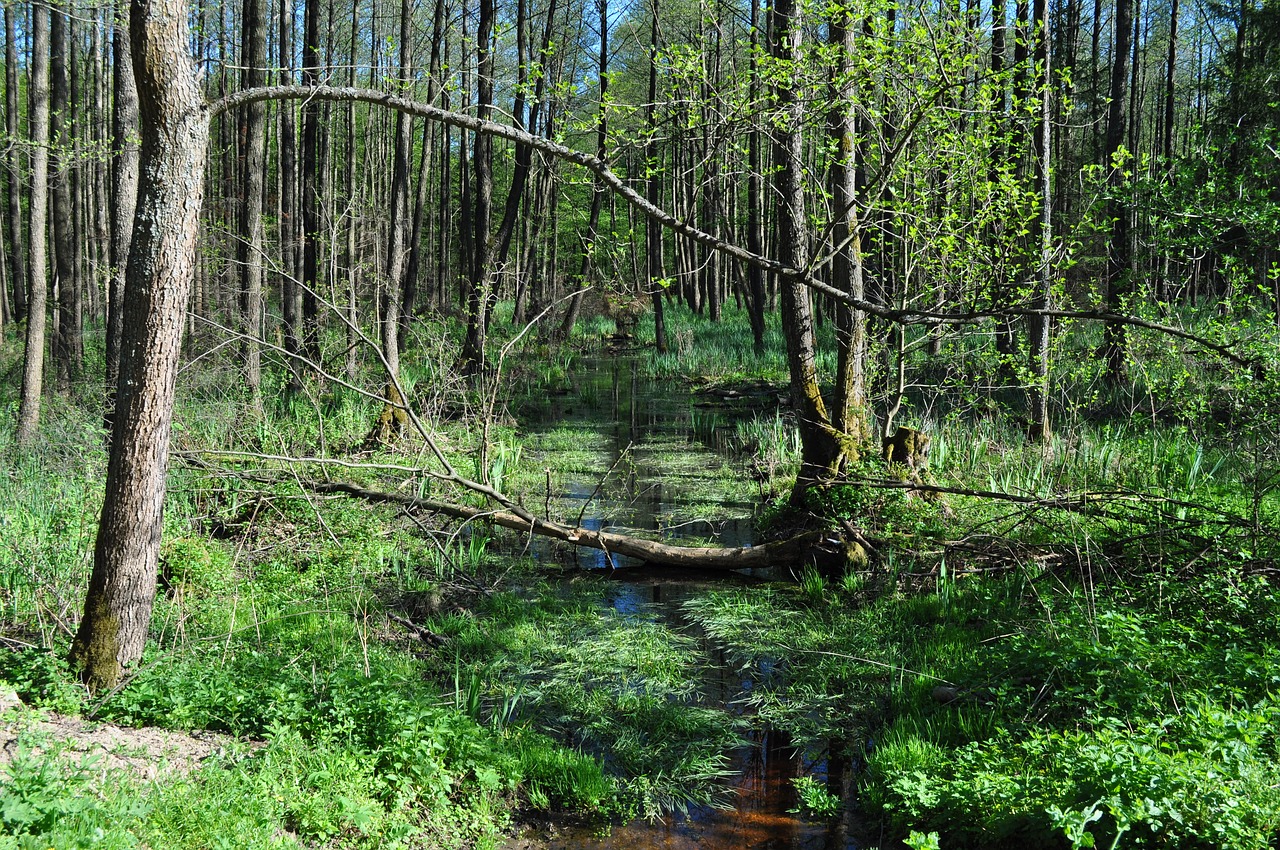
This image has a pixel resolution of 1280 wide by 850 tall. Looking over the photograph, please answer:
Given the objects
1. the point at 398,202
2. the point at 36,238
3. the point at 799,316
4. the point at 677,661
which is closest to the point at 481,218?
the point at 398,202

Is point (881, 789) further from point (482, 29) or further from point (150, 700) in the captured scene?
point (482, 29)

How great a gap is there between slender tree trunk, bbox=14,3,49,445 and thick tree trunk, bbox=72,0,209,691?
267 inches

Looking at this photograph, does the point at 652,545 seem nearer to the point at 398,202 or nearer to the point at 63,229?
the point at 398,202

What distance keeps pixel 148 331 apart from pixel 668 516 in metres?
6.10

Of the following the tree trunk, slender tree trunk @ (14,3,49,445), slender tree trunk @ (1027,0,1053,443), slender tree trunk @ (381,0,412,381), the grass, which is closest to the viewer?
the grass

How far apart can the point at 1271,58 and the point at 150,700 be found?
63.8 ft

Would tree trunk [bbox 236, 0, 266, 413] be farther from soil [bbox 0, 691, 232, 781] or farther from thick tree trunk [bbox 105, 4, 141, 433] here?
soil [bbox 0, 691, 232, 781]

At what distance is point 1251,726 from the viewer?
3.70 m

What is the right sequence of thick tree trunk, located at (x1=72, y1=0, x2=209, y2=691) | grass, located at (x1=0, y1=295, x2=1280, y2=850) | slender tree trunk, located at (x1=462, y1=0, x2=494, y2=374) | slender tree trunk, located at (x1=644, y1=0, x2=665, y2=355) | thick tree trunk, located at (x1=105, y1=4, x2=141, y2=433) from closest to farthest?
grass, located at (x1=0, y1=295, x2=1280, y2=850) < thick tree trunk, located at (x1=72, y1=0, x2=209, y2=691) < slender tree trunk, located at (x1=644, y1=0, x2=665, y2=355) < thick tree trunk, located at (x1=105, y1=4, x2=141, y2=433) < slender tree trunk, located at (x1=462, y1=0, x2=494, y2=374)

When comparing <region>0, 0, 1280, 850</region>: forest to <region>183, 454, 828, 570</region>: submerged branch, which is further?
<region>183, 454, 828, 570</region>: submerged branch

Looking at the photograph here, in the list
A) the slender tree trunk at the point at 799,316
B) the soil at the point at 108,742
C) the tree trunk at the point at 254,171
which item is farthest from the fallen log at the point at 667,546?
the tree trunk at the point at 254,171

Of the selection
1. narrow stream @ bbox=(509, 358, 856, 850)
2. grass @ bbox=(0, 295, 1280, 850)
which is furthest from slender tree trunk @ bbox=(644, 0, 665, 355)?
grass @ bbox=(0, 295, 1280, 850)

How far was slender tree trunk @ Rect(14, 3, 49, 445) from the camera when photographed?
33.0ft

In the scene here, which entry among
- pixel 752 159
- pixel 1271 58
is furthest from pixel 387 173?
pixel 1271 58
